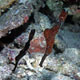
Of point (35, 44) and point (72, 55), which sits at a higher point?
point (35, 44)

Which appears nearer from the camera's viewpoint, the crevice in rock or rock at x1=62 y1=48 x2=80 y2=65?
rock at x1=62 y1=48 x2=80 y2=65

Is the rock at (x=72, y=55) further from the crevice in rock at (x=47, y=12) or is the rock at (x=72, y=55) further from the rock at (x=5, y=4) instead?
the rock at (x=5, y=4)

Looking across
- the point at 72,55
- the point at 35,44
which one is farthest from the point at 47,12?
the point at 72,55

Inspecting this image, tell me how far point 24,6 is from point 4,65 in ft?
5.94

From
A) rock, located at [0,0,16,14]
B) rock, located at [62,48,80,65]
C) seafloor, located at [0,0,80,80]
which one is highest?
rock, located at [0,0,16,14]

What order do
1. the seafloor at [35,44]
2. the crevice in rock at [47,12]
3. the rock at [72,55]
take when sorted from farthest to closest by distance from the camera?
the crevice in rock at [47,12] < the rock at [72,55] < the seafloor at [35,44]

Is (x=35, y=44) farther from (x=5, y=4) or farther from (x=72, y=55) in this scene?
(x=5, y=4)

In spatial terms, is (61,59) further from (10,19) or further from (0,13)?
(0,13)

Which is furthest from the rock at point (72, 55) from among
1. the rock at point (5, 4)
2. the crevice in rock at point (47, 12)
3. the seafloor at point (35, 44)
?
the rock at point (5, 4)

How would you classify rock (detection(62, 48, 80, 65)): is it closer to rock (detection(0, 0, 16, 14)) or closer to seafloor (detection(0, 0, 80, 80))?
seafloor (detection(0, 0, 80, 80))

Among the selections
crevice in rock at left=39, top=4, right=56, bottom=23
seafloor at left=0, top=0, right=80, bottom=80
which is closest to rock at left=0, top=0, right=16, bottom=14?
seafloor at left=0, top=0, right=80, bottom=80

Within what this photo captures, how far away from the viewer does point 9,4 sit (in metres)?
4.69

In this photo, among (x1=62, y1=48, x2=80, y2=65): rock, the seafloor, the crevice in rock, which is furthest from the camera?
the crevice in rock

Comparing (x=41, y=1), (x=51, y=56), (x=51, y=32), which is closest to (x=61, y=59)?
(x=51, y=56)
